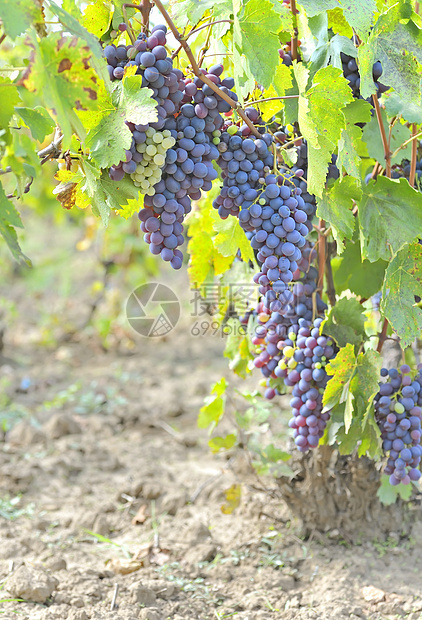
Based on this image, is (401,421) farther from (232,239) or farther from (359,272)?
(232,239)

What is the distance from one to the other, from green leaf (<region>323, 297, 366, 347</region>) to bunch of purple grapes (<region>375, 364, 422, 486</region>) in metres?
0.14

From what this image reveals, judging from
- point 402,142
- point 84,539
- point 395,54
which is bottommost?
point 84,539

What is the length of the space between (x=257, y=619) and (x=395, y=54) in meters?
1.58

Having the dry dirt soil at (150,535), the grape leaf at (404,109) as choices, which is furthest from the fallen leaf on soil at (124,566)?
the grape leaf at (404,109)

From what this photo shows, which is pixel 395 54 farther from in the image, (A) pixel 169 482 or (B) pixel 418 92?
(A) pixel 169 482

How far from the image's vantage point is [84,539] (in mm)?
2426

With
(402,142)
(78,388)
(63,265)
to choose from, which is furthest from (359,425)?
(63,265)

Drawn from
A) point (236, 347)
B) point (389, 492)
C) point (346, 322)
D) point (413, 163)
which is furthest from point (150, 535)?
point (413, 163)

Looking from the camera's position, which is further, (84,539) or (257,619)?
(84,539)

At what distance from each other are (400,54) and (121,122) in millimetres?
720

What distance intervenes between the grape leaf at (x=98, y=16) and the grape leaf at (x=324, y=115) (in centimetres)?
51

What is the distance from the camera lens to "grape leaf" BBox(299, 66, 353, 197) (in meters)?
1.50

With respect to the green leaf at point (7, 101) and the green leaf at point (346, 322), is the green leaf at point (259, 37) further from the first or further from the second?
the green leaf at point (346, 322)

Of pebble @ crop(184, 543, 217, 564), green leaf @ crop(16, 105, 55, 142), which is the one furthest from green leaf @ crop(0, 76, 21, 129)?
pebble @ crop(184, 543, 217, 564)
